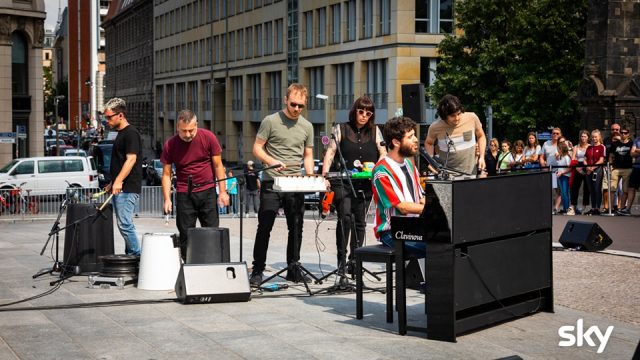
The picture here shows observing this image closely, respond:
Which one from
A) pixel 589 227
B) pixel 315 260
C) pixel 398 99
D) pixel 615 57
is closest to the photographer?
pixel 315 260

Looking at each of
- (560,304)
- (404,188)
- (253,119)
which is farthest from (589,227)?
(253,119)

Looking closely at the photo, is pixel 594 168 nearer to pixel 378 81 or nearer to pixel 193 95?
pixel 378 81

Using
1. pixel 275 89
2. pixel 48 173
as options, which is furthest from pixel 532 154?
pixel 275 89

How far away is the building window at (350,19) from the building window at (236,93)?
21787mm

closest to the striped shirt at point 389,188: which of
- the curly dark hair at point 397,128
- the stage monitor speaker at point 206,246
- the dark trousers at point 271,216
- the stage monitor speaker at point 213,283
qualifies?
the curly dark hair at point 397,128

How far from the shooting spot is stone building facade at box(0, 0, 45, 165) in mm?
50531

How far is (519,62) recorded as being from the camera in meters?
52.1

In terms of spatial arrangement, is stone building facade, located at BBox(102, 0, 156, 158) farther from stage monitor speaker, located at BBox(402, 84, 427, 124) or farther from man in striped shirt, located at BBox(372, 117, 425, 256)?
man in striped shirt, located at BBox(372, 117, 425, 256)

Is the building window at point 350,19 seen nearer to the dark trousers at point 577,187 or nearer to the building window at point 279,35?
the building window at point 279,35

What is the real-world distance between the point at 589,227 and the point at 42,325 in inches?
367

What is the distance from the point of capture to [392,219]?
9539mm

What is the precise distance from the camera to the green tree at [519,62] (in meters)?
50.8

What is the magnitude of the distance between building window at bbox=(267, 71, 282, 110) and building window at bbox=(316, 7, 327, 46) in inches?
293

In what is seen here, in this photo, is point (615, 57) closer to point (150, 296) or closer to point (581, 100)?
point (581, 100)
